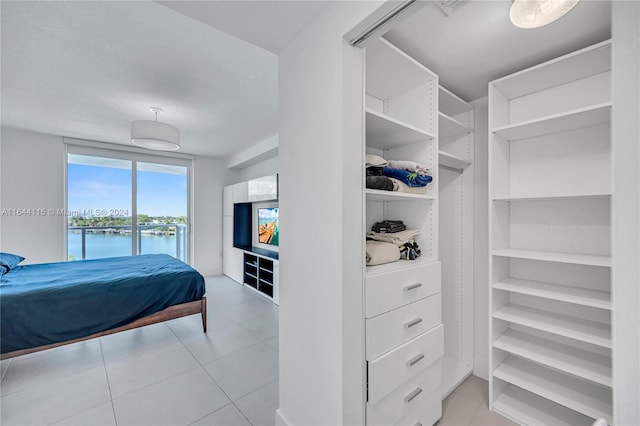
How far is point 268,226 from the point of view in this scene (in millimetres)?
4688

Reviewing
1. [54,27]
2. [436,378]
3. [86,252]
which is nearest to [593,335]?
[436,378]

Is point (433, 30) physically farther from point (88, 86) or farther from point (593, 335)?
point (88, 86)

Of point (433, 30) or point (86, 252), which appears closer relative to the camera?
point (433, 30)

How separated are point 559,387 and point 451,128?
6.25ft

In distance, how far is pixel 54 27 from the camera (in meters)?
1.72

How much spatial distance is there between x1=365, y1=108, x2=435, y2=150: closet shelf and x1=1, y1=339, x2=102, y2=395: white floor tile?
9.85ft

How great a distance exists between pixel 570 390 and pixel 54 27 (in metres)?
4.00

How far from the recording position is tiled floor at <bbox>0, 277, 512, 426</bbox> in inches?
68.1

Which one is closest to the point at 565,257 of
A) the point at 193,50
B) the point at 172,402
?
the point at 172,402

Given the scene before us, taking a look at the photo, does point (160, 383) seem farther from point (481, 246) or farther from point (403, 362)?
point (481, 246)

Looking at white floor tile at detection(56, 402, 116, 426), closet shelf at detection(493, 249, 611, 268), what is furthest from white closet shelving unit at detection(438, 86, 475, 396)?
white floor tile at detection(56, 402, 116, 426)

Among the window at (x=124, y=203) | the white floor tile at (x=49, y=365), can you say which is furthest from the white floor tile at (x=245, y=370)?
the window at (x=124, y=203)

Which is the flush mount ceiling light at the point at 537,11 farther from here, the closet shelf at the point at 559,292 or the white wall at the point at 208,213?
the white wall at the point at 208,213

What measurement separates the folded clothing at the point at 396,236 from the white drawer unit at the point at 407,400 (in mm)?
756
